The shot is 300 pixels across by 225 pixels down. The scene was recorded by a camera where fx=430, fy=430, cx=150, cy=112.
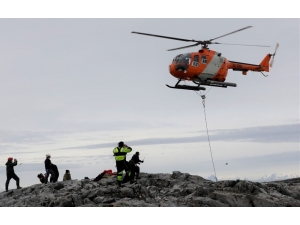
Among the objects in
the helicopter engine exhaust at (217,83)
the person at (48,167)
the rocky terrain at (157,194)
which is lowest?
the rocky terrain at (157,194)

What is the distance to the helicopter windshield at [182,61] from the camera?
24.5 m

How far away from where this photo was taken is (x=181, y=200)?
18125mm

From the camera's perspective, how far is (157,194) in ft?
62.2

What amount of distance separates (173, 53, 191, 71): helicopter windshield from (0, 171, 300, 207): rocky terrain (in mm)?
6346

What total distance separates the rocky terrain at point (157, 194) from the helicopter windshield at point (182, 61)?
635cm

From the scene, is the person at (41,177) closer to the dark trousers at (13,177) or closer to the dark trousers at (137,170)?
the dark trousers at (13,177)

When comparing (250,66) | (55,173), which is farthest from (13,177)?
(250,66)

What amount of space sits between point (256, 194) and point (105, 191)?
262 inches

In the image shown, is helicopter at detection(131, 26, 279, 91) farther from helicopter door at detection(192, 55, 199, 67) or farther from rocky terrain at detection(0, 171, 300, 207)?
rocky terrain at detection(0, 171, 300, 207)

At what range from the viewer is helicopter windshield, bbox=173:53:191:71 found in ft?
80.4

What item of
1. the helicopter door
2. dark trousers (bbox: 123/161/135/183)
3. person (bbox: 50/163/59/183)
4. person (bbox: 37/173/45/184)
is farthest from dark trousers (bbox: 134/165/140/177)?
the helicopter door

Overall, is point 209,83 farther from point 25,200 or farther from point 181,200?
point 25,200

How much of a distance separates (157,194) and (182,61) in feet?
28.6

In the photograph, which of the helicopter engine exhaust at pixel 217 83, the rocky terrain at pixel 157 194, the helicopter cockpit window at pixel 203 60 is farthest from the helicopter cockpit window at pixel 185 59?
the rocky terrain at pixel 157 194
